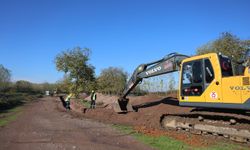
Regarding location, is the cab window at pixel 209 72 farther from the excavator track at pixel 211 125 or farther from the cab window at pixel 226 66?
the excavator track at pixel 211 125

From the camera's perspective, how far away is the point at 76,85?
51.0 meters

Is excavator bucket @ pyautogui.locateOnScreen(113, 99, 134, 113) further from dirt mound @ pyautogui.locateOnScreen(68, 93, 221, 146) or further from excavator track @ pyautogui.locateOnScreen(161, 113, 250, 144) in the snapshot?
excavator track @ pyautogui.locateOnScreen(161, 113, 250, 144)

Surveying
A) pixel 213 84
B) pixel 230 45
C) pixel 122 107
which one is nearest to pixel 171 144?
pixel 213 84

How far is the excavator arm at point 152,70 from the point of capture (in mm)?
13180

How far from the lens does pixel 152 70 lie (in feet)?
48.3

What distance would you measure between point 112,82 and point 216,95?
4326 cm

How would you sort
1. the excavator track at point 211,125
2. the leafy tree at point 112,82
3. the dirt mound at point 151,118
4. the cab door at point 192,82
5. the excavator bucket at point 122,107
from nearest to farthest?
the excavator track at point 211,125, the dirt mound at point 151,118, the cab door at point 192,82, the excavator bucket at point 122,107, the leafy tree at point 112,82

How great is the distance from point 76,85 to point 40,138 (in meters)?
40.4

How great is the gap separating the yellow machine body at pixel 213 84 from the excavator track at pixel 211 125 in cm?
64

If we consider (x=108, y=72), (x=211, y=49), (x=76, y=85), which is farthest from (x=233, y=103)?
(x=108, y=72)

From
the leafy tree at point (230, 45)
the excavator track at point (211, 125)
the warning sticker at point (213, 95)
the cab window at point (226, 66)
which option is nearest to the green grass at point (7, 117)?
the excavator track at point (211, 125)

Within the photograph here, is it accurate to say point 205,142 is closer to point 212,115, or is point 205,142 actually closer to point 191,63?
point 212,115

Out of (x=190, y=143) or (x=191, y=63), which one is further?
(x=191, y=63)

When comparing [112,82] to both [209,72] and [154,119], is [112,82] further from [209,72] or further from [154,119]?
[209,72]
